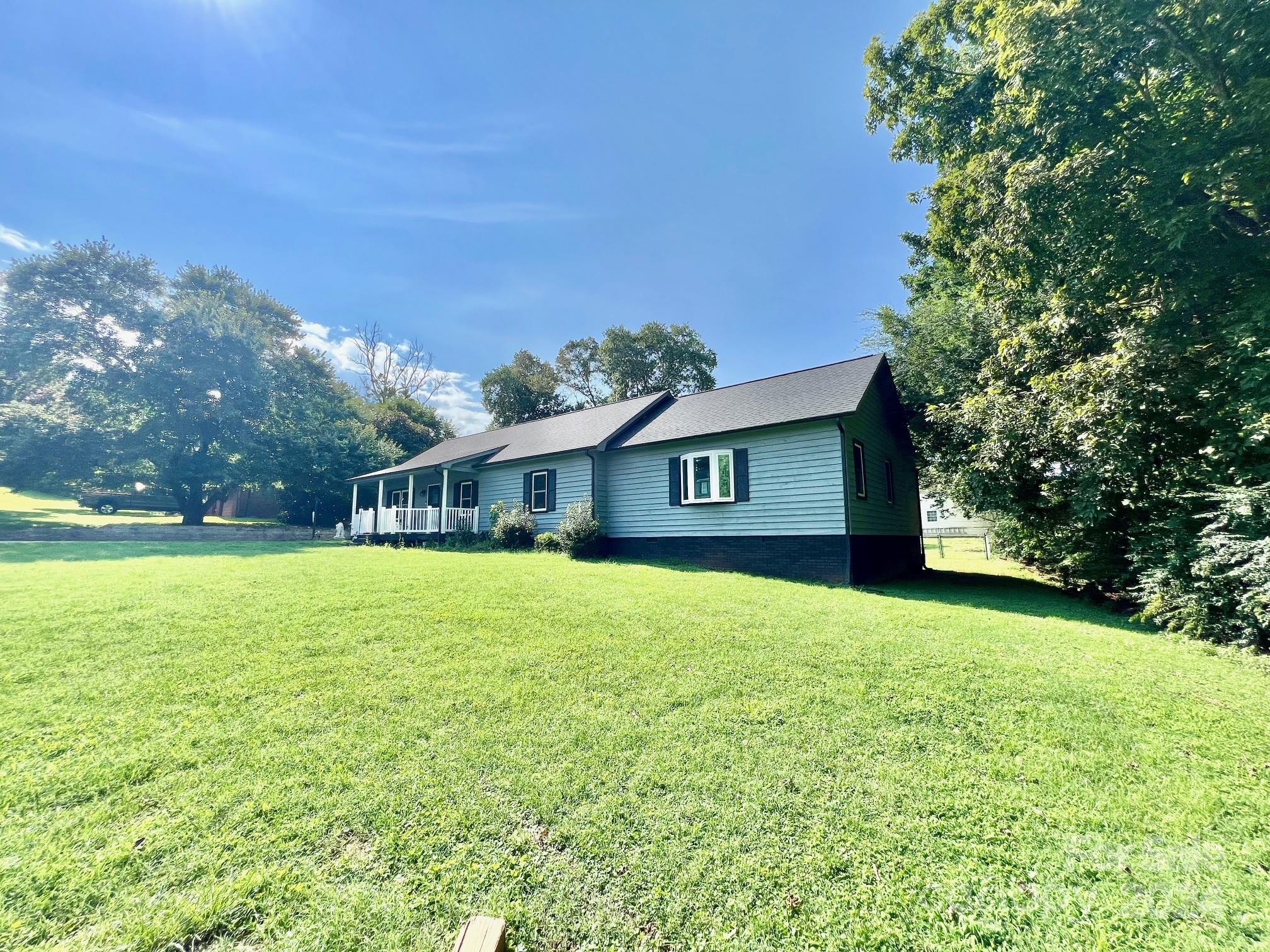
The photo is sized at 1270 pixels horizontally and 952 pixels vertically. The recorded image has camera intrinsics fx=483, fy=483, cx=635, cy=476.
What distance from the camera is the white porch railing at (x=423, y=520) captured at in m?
17.5

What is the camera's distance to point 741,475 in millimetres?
11648

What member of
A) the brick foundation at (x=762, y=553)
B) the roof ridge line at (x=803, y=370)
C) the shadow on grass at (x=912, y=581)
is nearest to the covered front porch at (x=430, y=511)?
the shadow on grass at (x=912, y=581)

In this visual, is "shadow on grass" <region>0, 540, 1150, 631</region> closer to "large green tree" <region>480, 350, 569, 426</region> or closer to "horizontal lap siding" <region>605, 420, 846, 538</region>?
"horizontal lap siding" <region>605, 420, 846, 538</region>

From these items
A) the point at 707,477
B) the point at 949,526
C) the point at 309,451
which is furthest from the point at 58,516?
the point at 949,526

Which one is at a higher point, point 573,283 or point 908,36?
point 908,36

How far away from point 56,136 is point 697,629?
708 inches

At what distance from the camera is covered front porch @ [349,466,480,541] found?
1750 cm

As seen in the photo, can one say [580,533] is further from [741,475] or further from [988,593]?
[988,593]

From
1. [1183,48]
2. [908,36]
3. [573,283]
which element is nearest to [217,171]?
[573,283]

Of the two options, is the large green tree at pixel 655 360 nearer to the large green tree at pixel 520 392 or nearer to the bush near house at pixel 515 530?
the large green tree at pixel 520 392

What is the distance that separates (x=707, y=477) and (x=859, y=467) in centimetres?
360

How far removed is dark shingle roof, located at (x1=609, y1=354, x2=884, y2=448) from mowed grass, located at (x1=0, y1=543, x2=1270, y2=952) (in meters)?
6.31

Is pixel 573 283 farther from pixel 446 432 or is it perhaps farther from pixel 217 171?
pixel 446 432

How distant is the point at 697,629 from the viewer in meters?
5.95
